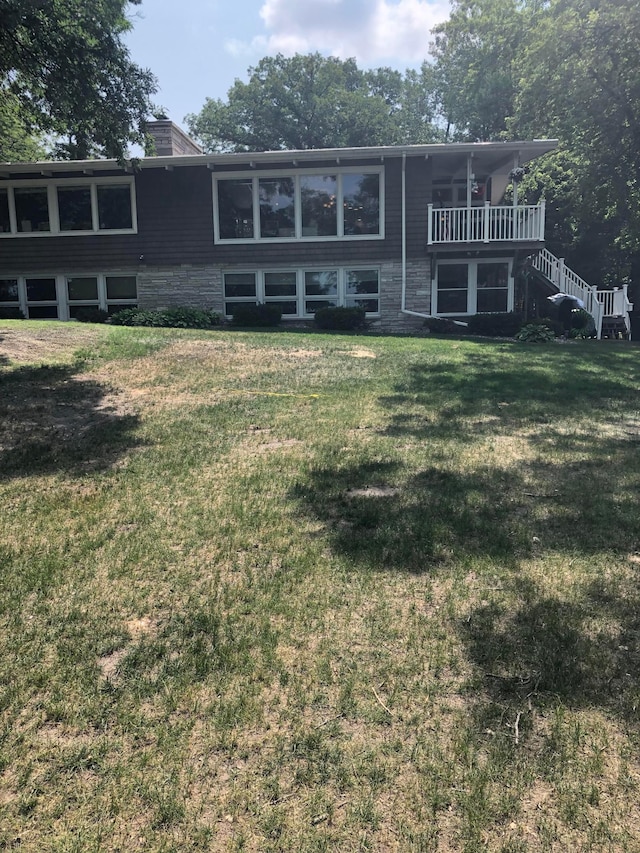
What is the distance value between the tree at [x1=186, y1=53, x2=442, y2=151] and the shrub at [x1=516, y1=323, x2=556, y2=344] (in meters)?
27.3

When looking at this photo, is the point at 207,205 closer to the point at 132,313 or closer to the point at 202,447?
the point at 132,313

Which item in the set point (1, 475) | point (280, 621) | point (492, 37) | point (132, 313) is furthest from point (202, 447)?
point (492, 37)

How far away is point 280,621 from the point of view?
3438 mm

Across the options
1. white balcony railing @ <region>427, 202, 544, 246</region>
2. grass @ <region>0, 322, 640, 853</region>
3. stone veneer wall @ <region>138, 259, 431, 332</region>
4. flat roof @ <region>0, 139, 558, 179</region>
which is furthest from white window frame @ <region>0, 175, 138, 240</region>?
grass @ <region>0, 322, 640, 853</region>

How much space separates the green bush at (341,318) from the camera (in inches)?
713

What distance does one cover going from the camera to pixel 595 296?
18500 mm

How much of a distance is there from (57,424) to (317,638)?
5.07m

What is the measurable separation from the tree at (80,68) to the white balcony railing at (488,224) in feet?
28.6

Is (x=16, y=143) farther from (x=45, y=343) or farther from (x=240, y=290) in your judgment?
(x=45, y=343)

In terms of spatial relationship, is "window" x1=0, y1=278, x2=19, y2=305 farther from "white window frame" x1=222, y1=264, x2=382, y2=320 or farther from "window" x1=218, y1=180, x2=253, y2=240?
"window" x1=218, y1=180, x2=253, y2=240

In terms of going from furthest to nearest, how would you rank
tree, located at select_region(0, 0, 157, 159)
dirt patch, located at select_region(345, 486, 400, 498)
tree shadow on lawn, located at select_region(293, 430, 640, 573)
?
tree, located at select_region(0, 0, 157, 159)
dirt patch, located at select_region(345, 486, 400, 498)
tree shadow on lawn, located at select_region(293, 430, 640, 573)

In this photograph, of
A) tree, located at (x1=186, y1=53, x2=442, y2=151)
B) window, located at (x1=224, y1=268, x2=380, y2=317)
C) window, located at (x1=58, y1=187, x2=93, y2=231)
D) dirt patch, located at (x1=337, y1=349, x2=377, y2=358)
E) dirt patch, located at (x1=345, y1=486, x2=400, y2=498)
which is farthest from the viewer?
tree, located at (x1=186, y1=53, x2=442, y2=151)

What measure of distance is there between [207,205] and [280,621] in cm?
1785

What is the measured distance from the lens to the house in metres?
18.8
